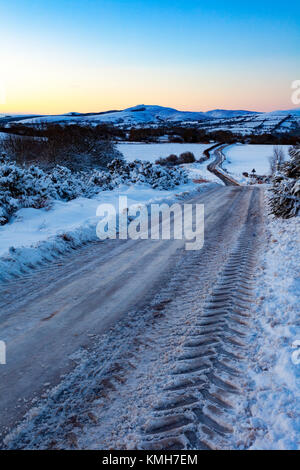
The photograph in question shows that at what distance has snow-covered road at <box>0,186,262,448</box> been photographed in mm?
2443

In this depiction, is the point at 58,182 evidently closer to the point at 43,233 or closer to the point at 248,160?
the point at 43,233

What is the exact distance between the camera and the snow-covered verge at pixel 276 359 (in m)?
2.37

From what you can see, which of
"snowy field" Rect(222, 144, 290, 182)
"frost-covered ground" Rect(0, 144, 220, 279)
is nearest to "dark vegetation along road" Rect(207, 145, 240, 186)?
"snowy field" Rect(222, 144, 290, 182)

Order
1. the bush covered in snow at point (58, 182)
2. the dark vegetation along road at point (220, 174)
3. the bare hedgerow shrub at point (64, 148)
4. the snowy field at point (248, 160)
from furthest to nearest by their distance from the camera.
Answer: the snowy field at point (248, 160) → the dark vegetation along road at point (220, 174) → the bare hedgerow shrub at point (64, 148) → the bush covered in snow at point (58, 182)

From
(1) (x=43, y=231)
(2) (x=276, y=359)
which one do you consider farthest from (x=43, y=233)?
(2) (x=276, y=359)

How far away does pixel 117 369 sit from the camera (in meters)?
3.13

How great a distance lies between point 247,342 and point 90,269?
3.64 m

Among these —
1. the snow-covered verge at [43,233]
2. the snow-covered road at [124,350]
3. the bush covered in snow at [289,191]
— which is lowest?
the snow-covered road at [124,350]

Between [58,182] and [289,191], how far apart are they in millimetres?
10849

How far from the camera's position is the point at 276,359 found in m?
3.17

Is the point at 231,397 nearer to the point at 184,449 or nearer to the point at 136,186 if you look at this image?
the point at 184,449

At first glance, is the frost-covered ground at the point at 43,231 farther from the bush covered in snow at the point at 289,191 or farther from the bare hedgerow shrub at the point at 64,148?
the bare hedgerow shrub at the point at 64,148

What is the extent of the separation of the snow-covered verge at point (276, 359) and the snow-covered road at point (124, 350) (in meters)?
0.21

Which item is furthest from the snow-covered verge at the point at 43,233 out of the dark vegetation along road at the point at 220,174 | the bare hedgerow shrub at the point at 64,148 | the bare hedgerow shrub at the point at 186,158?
the bare hedgerow shrub at the point at 186,158
